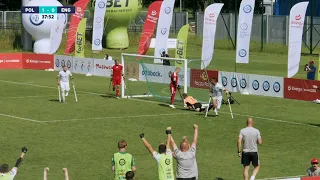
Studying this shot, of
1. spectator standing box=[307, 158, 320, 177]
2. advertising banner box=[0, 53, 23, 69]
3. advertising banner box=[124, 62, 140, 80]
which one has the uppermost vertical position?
spectator standing box=[307, 158, 320, 177]

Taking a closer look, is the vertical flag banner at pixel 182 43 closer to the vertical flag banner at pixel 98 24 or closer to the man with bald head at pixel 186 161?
the vertical flag banner at pixel 98 24

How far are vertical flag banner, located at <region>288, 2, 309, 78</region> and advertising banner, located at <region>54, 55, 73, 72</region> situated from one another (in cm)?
1900

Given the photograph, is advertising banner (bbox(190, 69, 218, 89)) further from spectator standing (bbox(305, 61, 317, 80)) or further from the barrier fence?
spectator standing (bbox(305, 61, 317, 80))

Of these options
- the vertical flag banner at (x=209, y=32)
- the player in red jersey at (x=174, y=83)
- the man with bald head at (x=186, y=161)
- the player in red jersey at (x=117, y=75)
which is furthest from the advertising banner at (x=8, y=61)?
the man with bald head at (x=186, y=161)

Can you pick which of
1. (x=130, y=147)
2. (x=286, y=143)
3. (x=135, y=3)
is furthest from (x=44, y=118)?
(x=135, y=3)

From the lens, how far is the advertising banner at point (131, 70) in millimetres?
49278

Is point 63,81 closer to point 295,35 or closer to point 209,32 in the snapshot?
point 209,32

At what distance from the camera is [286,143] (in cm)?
2902

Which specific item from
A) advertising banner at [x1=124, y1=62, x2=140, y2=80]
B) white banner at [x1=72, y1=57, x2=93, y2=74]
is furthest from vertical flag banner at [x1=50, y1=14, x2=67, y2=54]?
advertising banner at [x1=124, y1=62, x2=140, y2=80]

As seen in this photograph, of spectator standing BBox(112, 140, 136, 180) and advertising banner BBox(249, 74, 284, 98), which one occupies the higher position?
spectator standing BBox(112, 140, 136, 180)

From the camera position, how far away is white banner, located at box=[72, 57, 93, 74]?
179 feet

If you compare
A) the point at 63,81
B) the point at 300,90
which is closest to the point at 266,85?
the point at 300,90

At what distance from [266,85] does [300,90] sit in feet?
7.97

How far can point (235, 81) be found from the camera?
43969 millimetres
